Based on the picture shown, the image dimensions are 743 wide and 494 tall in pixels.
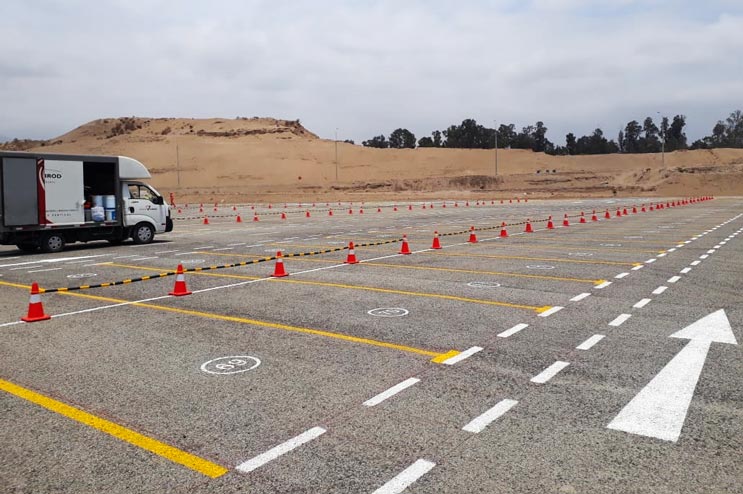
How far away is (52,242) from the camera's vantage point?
766 inches

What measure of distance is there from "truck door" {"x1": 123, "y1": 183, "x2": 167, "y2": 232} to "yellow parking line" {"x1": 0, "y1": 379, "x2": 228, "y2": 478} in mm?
15674

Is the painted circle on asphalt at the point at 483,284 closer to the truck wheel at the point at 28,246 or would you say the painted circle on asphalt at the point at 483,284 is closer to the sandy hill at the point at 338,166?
the truck wheel at the point at 28,246

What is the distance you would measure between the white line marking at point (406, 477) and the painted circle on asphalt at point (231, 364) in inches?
114

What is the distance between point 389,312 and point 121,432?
5095 millimetres

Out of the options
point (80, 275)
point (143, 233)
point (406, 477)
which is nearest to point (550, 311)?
point (406, 477)

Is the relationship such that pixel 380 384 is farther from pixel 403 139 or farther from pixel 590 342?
pixel 403 139

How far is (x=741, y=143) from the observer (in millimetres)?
149625

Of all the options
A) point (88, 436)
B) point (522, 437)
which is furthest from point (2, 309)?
point (522, 437)

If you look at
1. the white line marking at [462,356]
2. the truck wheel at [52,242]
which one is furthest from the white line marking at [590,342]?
the truck wheel at [52,242]

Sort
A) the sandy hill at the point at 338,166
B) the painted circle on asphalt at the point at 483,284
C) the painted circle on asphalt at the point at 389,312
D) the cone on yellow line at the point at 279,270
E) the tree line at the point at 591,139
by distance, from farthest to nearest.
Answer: the tree line at the point at 591,139
the sandy hill at the point at 338,166
the cone on yellow line at the point at 279,270
the painted circle on asphalt at the point at 483,284
the painted circle on asphalt at the point at 389,312

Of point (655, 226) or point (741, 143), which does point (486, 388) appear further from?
point (741, 143)

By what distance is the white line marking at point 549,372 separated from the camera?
244 inches

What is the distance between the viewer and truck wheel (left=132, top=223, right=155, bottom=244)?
21.7 meters

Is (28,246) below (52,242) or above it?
below
